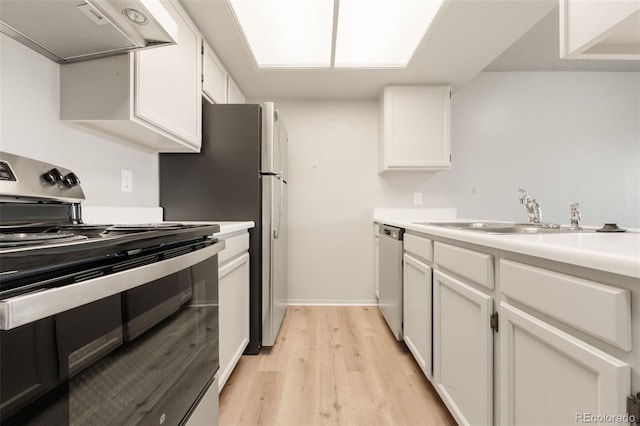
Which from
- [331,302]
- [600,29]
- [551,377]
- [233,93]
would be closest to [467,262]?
[551,377]

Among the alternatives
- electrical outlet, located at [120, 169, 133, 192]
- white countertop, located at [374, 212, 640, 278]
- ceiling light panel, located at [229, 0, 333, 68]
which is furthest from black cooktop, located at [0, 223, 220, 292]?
ceiling light panel, located at [229, 0, 333, 68]

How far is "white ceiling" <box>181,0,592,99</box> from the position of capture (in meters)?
1.68

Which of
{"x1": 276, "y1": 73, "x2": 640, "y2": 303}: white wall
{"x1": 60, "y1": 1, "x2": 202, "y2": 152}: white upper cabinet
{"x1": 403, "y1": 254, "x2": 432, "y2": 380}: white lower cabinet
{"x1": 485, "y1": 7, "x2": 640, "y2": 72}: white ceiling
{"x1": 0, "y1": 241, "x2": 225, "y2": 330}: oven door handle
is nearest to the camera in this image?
{"x1": 0, "y1": 241, "x2": 225, "y2": 330}: oven door handle

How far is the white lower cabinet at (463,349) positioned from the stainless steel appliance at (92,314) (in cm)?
95

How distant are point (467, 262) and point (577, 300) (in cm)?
48

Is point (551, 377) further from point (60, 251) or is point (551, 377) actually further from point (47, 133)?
point (47, 133)

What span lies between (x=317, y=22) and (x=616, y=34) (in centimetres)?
150

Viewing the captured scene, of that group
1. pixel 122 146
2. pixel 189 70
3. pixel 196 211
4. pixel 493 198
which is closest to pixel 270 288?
pixel 196 211

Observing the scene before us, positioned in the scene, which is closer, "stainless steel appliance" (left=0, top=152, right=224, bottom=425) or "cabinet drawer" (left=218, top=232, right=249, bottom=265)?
"stainless steel appliance" (left=0, top=152, right=224, bottom=425)

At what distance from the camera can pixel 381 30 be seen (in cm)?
196

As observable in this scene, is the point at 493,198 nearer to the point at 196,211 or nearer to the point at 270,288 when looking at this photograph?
the point at 270,288

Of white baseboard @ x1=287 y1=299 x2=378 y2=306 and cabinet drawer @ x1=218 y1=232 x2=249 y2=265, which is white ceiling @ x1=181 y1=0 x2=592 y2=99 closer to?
cabinet drawer @ x1=218 y1=232 x2=249 y2=265

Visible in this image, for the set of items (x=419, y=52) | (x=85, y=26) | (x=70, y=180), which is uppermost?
(x=419, y=52)

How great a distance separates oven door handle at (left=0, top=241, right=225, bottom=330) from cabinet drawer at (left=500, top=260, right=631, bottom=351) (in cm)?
94
